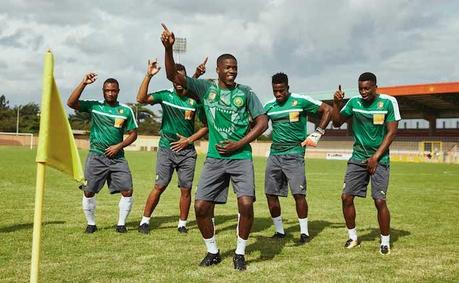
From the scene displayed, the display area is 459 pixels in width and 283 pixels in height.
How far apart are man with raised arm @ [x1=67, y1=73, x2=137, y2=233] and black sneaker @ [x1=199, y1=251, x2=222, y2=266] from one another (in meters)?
2.43

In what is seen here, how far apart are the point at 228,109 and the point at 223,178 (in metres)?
0.80

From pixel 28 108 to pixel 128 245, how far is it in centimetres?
10795

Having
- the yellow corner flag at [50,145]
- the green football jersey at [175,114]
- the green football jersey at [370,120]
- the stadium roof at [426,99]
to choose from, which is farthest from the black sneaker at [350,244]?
the stadium roof at [426,99]

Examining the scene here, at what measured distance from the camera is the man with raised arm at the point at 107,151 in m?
8.20

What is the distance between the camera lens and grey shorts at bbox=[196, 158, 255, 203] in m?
6.12

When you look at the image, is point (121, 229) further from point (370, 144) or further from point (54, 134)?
point (54, 134)

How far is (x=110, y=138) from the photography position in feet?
27.2

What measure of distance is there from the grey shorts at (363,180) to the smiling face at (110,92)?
365 cm

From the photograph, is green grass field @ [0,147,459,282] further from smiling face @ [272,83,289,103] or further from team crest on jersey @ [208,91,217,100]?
smiling face @ [272,83,289,103]

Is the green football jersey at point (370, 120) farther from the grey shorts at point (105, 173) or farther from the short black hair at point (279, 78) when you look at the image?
the grey shorts at point (105, 173)

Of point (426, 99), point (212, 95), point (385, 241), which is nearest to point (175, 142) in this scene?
point (212, 95)

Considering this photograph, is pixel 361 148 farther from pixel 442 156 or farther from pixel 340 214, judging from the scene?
pixel 442 156

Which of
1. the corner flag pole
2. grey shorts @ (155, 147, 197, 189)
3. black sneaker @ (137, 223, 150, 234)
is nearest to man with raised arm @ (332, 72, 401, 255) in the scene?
grey shorts @ (155, 147, 197, 189)

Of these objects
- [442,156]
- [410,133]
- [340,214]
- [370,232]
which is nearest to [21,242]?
[370,232]
